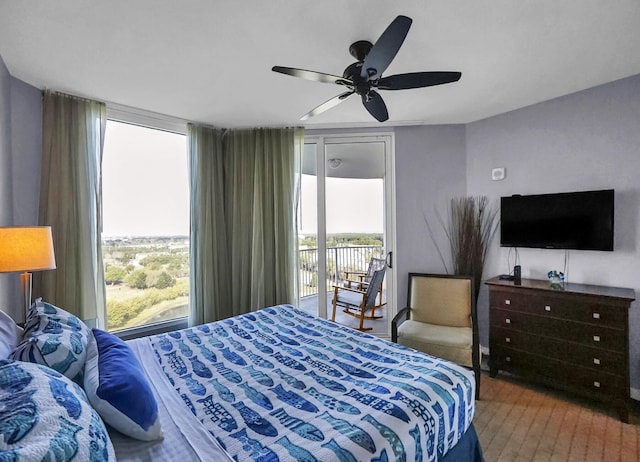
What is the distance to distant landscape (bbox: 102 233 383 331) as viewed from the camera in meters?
2.94

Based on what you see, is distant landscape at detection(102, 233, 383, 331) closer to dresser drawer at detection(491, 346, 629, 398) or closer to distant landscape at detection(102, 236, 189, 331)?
distant landscape at detection(102, 236, 189, 331)

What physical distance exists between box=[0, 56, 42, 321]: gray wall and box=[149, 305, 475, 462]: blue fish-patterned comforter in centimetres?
128

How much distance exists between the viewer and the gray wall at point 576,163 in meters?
2.35

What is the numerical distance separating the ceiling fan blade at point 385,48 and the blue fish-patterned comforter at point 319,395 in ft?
5.30

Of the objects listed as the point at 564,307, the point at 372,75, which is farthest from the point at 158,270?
the point at 564,307

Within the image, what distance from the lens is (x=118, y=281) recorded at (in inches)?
117

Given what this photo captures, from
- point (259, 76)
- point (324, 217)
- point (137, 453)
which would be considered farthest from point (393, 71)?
point (137, 453)

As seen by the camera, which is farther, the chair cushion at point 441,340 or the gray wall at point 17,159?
the chair cushion at point 441,340

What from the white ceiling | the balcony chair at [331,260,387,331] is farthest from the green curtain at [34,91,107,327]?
the balcony chair at [331,260,387,331]

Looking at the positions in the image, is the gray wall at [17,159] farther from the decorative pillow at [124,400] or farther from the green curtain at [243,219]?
the decorative pillow at [124,400]

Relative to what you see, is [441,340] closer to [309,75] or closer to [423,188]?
[423,188]

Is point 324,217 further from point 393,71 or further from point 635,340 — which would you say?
point 635,340

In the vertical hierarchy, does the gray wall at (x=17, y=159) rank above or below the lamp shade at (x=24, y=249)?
above

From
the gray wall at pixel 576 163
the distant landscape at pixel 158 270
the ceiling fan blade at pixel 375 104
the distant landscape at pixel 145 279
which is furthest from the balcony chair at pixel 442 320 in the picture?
the distant landscape at pixel 145 279
